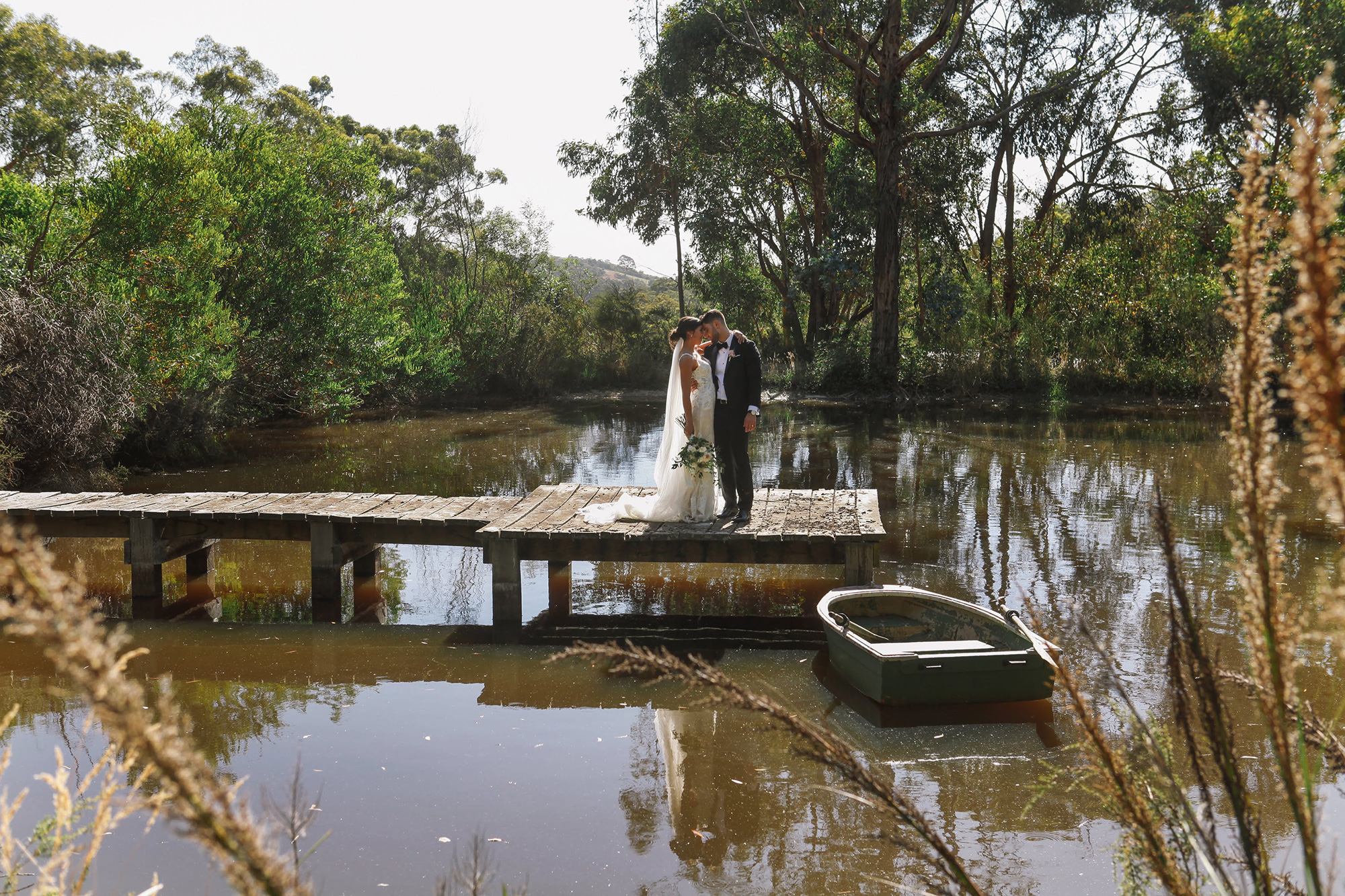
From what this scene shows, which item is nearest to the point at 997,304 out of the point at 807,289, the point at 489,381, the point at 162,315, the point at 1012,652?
the point at 807,289

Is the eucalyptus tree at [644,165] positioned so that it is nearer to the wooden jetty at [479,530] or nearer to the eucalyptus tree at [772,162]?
the eucalyptus tree at [772,162]

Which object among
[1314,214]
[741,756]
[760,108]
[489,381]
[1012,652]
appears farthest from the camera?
[489,381]

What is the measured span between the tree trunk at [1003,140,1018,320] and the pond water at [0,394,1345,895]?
783 inches

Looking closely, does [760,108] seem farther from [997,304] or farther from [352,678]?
[352,678]

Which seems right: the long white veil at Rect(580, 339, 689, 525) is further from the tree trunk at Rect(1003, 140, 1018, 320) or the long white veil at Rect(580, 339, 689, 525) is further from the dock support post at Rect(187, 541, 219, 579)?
the tree trunk at Rect(1003, 140, 1018, 320)

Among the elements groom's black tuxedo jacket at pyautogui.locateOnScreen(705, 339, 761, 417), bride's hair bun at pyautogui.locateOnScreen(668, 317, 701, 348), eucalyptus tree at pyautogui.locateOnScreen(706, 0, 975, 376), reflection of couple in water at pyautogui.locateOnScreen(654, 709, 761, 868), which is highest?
eucalyptus tree at pyautogui.locateOnScreen(706, 0, 975, 376)

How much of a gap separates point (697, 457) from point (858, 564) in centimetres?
161

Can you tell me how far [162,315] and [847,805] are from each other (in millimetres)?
13660

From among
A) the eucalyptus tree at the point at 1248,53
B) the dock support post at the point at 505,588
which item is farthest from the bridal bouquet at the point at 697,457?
the eucalyptus tree at the point at 1248,53

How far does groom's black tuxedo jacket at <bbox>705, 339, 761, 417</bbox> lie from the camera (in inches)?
336

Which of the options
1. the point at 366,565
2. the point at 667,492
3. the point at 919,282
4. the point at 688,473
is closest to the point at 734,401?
the point at 688,473

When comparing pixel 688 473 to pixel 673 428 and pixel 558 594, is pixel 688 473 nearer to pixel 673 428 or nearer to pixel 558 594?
pixel 673 428

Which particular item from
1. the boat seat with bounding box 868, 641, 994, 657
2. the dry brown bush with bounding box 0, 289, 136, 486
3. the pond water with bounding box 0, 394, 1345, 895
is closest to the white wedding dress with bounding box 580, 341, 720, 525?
the pond water with bounding box 0, 394, 1345, 895

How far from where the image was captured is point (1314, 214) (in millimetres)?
854
